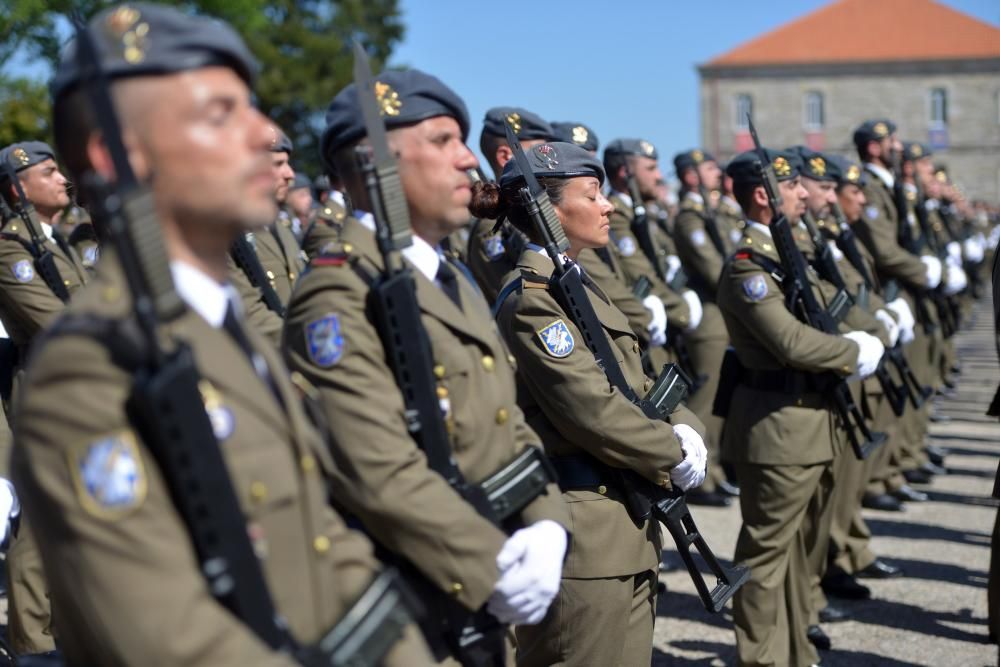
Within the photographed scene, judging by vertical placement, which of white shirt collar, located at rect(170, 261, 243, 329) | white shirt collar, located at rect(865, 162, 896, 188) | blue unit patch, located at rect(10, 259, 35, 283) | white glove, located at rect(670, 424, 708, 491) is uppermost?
white shirt collar, located at rect(170, 261, 243, 329)

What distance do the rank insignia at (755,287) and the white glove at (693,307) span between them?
3369mm

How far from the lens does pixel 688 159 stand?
10156mm

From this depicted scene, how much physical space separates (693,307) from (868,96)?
49073mm

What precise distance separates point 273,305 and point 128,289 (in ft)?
12.6

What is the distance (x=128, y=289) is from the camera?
1780mm

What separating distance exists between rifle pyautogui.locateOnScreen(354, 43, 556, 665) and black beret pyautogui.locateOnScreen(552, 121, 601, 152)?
173 inches

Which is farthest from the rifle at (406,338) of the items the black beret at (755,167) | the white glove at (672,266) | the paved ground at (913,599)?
the white glove at (672,266)

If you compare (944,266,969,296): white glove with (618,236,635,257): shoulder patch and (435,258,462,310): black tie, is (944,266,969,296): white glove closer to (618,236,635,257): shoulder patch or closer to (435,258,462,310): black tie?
(618,236,635,257): shoulder patch

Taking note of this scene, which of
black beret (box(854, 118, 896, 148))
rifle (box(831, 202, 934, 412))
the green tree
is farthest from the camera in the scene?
the green tree

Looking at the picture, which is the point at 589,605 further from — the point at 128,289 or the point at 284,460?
the point at 128,289

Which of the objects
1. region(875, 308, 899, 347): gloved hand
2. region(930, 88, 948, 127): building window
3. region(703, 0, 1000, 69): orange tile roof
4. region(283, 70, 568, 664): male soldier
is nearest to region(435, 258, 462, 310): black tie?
region(283, 70, 568, 664): male soldier

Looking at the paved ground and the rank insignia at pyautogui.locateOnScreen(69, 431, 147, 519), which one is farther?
the paved ground

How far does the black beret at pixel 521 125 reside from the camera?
21.7 ft

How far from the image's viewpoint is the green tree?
3297 cm
